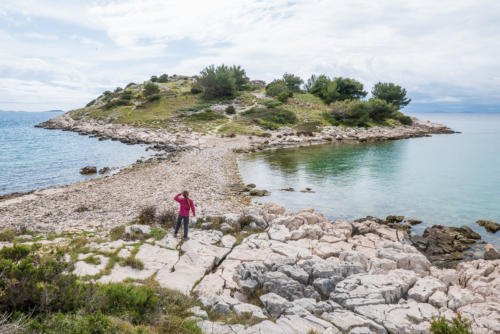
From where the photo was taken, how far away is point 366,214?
65.4 ft

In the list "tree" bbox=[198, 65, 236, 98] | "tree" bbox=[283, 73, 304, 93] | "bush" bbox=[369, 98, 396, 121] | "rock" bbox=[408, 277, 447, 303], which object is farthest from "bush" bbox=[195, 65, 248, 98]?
"rock" bbox=[408, 277, 447, 303]

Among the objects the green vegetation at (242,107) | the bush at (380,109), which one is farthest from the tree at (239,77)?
the bush at (380,109)

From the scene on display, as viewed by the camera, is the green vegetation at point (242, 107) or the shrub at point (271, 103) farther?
the shrub at point (271, 103)

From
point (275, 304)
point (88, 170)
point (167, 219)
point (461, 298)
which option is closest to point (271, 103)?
point (88, 170)

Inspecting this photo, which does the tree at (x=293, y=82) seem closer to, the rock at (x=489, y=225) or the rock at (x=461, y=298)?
the rock at (x=489, y=225)

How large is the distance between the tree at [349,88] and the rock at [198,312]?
9425cm

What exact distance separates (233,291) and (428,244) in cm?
1155

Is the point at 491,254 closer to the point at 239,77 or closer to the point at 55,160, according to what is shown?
the point at 55,160

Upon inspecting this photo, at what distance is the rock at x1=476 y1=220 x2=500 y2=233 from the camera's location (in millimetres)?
16739

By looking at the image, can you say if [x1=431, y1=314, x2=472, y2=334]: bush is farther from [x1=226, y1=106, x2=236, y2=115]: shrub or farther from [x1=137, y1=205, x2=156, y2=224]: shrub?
[x1=226, y1=106, x2=236, y2=115]: shrub

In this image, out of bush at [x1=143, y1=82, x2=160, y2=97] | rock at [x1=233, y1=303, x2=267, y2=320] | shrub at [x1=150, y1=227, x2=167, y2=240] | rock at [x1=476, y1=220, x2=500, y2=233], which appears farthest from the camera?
bush at [x1=143, y1=82, x2=160, y2=97]

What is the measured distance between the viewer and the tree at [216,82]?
263 ft

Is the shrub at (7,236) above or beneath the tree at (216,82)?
beneath

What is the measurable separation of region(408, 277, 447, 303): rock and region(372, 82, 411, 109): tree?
94936mm
